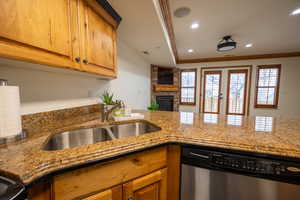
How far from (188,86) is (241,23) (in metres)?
3.06

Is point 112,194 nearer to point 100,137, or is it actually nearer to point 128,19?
point 100,137

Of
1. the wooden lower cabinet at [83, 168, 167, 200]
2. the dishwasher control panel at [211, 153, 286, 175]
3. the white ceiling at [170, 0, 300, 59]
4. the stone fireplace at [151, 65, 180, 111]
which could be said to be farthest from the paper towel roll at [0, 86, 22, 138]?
the stone fireplace at [151, 65, 180, 111]

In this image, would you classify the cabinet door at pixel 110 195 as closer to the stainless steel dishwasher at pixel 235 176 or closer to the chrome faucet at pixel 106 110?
the stainless steel dishwasher at pixel 235 176

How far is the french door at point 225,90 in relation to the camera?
4691mm

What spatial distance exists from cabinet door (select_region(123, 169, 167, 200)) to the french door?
4.83 meters

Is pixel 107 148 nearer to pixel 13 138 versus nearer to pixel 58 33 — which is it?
pixel 13 138

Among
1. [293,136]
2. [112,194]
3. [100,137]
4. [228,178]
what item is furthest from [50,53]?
[293,136]

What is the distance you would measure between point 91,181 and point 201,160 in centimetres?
64

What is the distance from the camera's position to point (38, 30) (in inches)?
28.4

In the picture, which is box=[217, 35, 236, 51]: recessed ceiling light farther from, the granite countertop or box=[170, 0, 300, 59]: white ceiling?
the granite countertop

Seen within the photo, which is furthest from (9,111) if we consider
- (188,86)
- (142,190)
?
(188,86)

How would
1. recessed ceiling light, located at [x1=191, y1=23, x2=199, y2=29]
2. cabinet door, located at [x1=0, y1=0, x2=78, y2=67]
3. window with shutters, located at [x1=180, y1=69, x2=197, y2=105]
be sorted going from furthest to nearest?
window with shutters, located at [x1=180, y1=69, x2=197, y2=105] → recessed ceiling light, located at [x1=191, y1=23, x2=199, y2=29] → cabinet door, located at [x1=0, y1=0, x2=78, y2=67]

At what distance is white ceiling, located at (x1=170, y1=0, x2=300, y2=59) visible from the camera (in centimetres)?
185

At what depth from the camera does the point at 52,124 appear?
41.9 inches
